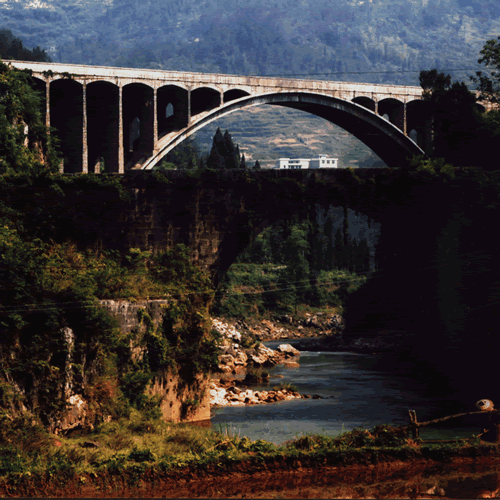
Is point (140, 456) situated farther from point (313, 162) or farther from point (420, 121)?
point (313, 162)

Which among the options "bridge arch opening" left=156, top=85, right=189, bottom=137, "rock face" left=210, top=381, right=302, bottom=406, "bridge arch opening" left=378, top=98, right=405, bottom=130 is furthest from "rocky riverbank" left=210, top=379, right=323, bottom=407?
"bridge arch opening" left=378, top=98, right=405, bottom=130

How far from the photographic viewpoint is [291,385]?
3653cm

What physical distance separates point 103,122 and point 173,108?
5995 mm

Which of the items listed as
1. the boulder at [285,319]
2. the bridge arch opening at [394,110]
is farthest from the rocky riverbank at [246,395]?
the boulder at [285,319]

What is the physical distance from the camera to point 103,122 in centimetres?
4150

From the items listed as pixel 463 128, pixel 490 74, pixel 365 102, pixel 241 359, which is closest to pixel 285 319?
pixel 365 102

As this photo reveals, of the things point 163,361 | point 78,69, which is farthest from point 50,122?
point 163,361

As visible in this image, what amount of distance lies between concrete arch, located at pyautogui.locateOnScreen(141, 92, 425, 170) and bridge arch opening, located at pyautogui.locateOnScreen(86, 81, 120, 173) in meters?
2.64

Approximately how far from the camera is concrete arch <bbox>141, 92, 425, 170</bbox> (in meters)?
45.5

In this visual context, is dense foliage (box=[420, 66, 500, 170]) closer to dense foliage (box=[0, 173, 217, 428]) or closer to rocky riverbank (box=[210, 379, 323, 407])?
rocky riverbank (box=[210, 379, 323, 407])

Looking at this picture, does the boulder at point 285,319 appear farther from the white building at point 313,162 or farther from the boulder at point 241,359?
the white building at point 313,162

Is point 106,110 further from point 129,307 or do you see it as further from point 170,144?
point 129,307

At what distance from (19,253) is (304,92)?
31.9 m

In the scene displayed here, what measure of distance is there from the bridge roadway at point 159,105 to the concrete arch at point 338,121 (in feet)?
0.22
